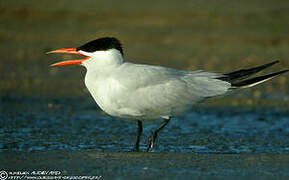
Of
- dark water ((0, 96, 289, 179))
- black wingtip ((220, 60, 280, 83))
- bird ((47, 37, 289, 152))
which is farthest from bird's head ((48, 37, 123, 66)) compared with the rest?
black wingtip ((220, 60, 280, 83))

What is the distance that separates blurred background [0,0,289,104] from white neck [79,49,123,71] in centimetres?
414

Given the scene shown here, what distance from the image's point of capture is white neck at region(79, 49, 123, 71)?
20.6 ft

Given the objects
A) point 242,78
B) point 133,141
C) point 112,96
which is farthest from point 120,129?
point 242,78

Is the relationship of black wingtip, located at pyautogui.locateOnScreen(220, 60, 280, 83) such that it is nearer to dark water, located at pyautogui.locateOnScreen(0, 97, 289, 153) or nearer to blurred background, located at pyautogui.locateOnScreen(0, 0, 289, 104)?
dark water, located at pyautogui.locateOnScreen(0, 97, 289, 153)

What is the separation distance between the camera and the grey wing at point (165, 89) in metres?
6.10

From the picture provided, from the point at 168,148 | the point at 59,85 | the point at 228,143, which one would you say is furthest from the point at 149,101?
the point at 59,85

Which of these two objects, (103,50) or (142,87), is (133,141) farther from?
(103,50)

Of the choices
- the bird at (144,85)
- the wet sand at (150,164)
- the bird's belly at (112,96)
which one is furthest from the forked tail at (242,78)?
the bird's belly at (112,96)

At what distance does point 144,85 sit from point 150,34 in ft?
29.3

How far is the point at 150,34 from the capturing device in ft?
49.1

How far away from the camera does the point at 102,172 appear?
4.88 meters

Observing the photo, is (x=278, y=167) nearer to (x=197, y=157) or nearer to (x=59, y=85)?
(x=197, y=157)

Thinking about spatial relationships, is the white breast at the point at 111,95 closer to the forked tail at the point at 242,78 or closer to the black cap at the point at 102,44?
the black cap at the point at 102,44

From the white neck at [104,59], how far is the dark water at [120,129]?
0.95m
